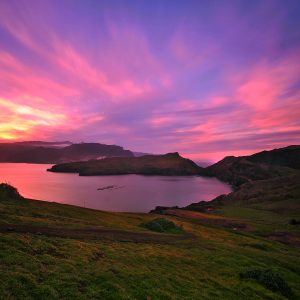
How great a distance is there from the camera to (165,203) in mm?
187500

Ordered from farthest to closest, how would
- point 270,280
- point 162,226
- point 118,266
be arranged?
point 162,226
point 270,280
point 118,266

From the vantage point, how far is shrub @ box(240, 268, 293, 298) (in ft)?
95.7

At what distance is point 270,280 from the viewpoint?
30.1 metres

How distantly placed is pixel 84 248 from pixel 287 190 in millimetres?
160777

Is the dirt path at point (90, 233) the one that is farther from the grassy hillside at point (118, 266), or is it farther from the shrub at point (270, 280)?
the shrub at point (270, 280)

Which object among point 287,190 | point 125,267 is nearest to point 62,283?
point 125,267

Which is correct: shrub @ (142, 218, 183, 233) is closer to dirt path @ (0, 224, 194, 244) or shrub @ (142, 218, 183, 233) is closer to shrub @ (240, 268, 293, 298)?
dirt path @ (0, 224, 194, 244)

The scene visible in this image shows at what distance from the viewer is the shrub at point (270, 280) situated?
1148 inches

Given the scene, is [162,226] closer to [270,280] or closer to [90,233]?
[90,233]

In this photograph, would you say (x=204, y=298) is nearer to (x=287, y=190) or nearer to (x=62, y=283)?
(x=62, y=283)

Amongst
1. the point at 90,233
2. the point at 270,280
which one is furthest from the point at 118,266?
the point at 270,280

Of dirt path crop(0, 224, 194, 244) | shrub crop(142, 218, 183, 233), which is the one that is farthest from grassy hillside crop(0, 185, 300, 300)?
shrub crop(142, 218, 183, 233)

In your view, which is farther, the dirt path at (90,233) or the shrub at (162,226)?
the shrub at (162,226)

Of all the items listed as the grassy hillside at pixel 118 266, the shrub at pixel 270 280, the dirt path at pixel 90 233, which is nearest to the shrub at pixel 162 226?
the dirt path at pixel 90 233
